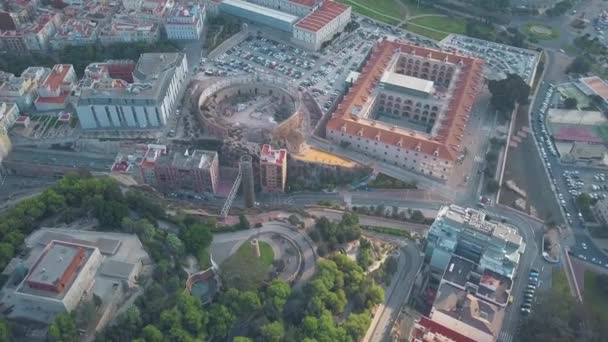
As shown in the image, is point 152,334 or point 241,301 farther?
point 241,301

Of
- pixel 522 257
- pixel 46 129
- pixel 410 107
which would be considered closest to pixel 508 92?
pixel 410 107

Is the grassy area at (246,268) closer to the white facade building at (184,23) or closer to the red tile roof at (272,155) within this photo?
the red tile roof at (272,155)

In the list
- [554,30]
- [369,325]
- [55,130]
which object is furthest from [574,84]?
[55,130]

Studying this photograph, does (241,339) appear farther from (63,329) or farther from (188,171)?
(188,171)

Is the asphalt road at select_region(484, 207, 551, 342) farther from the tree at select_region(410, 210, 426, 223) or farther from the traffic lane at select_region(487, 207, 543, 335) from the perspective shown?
the tree at select_region(410, 210, 426, 223)

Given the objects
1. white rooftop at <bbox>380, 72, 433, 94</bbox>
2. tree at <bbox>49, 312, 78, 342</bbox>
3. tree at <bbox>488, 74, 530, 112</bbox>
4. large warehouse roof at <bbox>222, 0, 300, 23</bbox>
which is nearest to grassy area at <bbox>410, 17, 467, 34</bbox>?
tree at <bbox>488, 74, 530, 112</bbox>

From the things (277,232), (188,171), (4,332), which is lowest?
(188,171)

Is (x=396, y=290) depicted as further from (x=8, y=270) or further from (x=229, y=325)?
(x=8, y=270)
